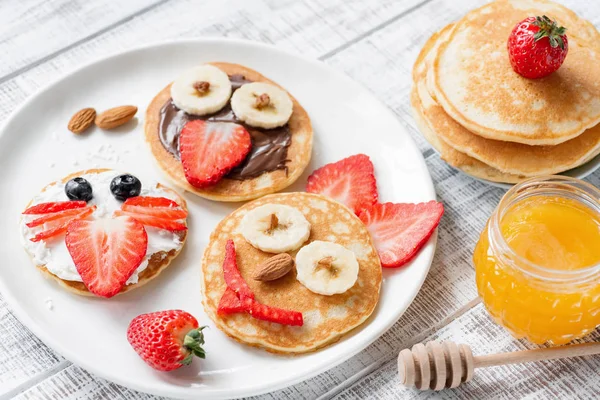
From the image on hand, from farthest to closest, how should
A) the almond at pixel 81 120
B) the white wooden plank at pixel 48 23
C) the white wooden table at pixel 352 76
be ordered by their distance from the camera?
the white wooden plank at pixel 48 23
the almond at pixel 81 120
the white wooden table at pixel 352 76

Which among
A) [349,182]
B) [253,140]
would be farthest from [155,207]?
[349,182]

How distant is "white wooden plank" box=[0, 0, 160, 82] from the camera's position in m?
2.92

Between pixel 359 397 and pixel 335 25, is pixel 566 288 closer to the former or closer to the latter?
pixel 359 397

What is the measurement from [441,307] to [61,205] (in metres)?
1.22

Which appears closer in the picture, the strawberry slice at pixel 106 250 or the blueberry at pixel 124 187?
the strawberry slice at pixel 106 250

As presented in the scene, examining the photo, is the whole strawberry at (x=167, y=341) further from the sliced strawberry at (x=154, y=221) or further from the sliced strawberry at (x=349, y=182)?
the sliced strawberry at (x=349, y=182)

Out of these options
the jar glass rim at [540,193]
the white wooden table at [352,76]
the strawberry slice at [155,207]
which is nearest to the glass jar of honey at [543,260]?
the jar glass rim at [540,193]

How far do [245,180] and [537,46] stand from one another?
102 cm

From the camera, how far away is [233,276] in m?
2.19

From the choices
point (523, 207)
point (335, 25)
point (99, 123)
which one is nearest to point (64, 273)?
point (99, 123)

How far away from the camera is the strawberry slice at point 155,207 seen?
91.0 inches

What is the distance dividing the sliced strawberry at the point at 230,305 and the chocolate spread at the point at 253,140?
483 millimetres

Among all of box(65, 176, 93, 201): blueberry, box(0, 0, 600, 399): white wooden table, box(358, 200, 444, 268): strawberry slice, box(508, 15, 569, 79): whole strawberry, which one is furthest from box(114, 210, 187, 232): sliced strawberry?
box(508, 15, 569, 79): whole strawberry

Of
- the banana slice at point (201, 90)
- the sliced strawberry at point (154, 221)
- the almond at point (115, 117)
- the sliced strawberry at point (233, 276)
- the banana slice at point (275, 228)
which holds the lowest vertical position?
the sliced strawberry at point (233, 276)
